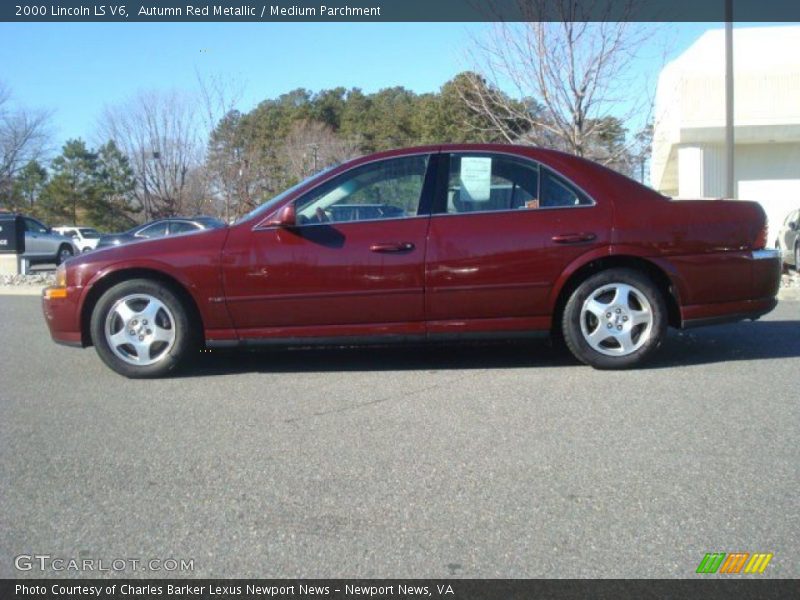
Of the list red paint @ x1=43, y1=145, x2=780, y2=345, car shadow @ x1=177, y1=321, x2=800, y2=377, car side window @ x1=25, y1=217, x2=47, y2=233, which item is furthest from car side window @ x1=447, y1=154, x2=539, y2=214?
car side window @ x1=25, y1=217, x2=47, y2=233

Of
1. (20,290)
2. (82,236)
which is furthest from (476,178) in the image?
(82,236)

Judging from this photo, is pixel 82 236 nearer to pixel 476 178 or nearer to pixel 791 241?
pixel 791 241

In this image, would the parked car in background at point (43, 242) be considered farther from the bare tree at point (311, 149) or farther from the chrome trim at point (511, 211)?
the chrome trim at point (511, 211)

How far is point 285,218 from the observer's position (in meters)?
5.62

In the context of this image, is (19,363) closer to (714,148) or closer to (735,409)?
(735,409)

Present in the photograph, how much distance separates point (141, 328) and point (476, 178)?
271 cm

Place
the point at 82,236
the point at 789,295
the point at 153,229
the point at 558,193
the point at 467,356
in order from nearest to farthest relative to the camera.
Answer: the point at 558,193 → the point at 467,356 → the point at 789,295 → the point at 153,229 → the point at 82,236

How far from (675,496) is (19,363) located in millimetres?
5558

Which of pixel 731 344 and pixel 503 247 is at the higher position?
pixel 503 247

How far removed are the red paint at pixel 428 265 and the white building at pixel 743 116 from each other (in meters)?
14.3

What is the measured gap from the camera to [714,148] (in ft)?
69.4

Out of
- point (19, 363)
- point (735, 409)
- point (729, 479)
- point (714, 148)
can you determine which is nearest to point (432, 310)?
point (735, 409)

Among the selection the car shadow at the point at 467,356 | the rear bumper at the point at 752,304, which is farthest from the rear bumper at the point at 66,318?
the rear bumper at the point at 752,304

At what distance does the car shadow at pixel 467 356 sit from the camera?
616 cm
